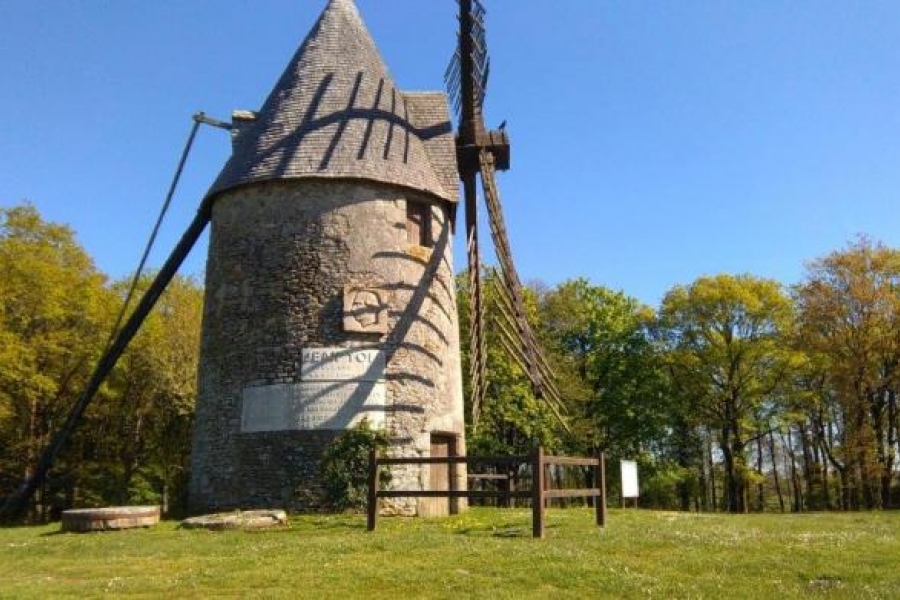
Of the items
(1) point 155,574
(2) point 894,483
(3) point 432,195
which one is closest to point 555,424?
(2) point 894,483

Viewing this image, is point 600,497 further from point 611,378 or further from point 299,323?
point 611,378

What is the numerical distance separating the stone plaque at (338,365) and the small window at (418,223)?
3.10 metres

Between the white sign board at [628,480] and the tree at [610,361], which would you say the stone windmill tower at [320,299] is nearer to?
the white sign board at [628,480]

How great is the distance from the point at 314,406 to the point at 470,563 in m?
7.77

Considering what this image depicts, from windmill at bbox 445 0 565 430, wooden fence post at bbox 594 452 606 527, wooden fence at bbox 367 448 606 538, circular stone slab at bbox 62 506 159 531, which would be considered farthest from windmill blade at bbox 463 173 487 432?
circular stone slab at bbox 62 506 159 531

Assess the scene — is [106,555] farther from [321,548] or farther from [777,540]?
[777,540]

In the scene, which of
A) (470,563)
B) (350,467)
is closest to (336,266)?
(350,467)

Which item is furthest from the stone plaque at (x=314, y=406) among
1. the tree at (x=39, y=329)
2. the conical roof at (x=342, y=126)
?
the tree at (x=39, y=329)

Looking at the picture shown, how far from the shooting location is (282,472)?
1591 centimetres

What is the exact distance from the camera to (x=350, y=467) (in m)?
15.7

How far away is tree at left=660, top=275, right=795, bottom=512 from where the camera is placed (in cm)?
3528

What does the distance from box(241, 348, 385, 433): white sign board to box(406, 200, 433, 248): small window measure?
3.12m

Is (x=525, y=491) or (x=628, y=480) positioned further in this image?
(x=628, y=480)

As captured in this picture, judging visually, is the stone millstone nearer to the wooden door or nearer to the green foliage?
the green foliage
